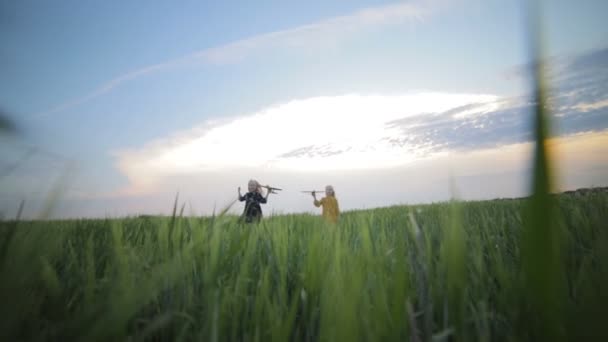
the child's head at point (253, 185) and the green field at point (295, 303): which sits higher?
the child's head at point (253, 185)

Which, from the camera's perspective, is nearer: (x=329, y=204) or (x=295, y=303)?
(x=295, y=303)

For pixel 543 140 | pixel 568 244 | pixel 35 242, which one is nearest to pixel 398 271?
pixel 543 140

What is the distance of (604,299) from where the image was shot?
46cm

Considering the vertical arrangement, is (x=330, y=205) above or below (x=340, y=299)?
above

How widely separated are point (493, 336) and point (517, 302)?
0.11 meters

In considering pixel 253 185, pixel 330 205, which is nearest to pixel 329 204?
pixel 330 205

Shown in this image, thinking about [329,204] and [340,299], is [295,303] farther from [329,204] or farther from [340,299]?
[329,204]

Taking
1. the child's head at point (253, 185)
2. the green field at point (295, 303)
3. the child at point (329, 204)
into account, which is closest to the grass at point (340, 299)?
the green field at point (295, 303)

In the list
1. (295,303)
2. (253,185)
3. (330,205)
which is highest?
(253,185)

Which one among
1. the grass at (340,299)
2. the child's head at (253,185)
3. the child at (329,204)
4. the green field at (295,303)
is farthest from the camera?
the child's head at (253,185)

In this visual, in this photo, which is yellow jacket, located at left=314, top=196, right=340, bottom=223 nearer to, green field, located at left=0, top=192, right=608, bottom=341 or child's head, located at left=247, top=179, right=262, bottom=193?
child's head, located at left=247, top=179, right=262, bottom=193

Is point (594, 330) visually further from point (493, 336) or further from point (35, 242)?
point (35, 242)

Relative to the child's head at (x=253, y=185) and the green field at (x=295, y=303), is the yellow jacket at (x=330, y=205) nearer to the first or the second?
the child's head at (x=253, y=185)

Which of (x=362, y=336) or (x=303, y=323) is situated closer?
(x=362, y=336)
